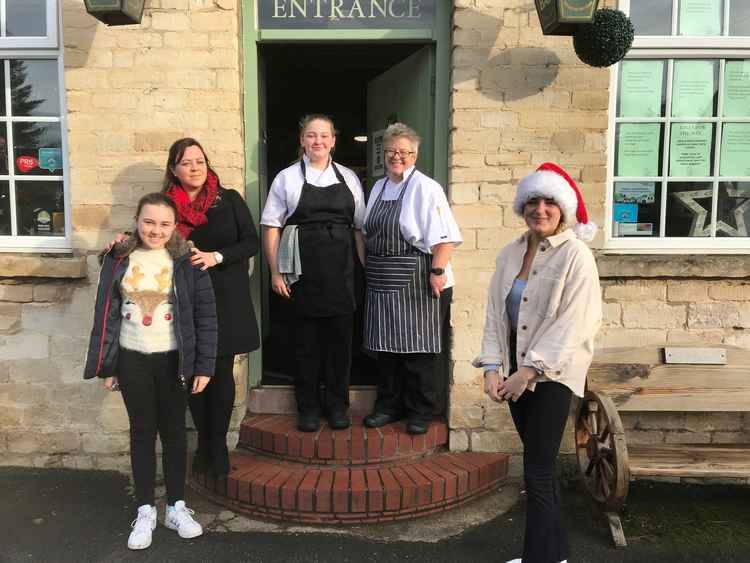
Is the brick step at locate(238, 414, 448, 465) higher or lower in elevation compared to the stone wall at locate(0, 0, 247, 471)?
lower

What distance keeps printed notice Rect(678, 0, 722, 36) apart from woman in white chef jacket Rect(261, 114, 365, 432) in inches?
89.6

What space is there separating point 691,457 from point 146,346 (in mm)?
2916

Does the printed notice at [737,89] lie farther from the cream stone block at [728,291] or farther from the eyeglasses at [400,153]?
the eyeglasses at [400,153]

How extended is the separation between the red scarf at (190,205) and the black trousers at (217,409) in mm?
723

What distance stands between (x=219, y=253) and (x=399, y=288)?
103 cm

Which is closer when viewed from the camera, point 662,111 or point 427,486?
point 427,486

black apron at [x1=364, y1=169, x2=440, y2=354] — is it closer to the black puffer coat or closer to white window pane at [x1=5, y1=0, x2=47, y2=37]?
the black puffer coat

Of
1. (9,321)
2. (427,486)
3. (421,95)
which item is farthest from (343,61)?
(427,486)

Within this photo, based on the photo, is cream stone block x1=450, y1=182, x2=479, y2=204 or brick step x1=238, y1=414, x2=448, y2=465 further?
cream stone block x1=450, y1=182, x2=479, y2=204

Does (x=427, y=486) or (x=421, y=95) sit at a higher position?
(x=421, y=95)

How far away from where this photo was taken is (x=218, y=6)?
370 cm

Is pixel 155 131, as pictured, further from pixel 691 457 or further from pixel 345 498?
pixel 691 457

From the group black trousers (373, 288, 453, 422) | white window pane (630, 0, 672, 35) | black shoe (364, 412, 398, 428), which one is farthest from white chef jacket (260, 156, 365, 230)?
white window pane (630, 0, 672, 35)

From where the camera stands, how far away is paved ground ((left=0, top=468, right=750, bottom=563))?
3059mm
